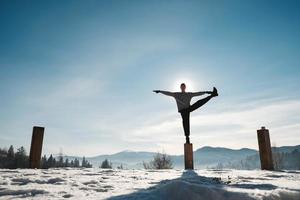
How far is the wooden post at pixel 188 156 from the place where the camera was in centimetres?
874

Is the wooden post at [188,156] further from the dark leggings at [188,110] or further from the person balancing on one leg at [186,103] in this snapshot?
the dark leggings at [188,110]

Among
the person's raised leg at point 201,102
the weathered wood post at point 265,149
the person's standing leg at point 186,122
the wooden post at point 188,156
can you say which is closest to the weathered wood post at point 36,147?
the wooden post at point 188,156

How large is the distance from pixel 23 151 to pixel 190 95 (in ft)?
450

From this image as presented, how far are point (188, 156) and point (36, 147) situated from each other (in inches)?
194

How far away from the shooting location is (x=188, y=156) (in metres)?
8.80

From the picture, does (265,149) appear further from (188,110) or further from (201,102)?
(188,110)

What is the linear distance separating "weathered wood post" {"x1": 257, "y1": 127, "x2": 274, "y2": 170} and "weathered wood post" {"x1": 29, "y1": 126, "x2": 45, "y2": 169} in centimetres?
715

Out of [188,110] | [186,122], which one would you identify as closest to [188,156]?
[186,122]

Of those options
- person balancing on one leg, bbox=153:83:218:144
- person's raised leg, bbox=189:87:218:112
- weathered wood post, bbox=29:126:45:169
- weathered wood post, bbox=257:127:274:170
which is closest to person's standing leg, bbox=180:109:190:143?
person balancing on one leg, bbox=153:83:218:144

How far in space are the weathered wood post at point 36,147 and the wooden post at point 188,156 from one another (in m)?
4.73

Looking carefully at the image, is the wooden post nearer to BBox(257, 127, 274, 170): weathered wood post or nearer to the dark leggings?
the dark leggings

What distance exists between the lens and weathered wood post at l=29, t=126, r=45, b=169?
26.0 feet

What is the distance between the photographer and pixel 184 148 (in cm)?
897

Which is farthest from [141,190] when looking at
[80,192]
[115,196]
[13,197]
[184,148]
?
[184,148]
